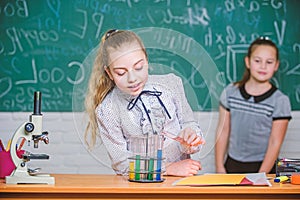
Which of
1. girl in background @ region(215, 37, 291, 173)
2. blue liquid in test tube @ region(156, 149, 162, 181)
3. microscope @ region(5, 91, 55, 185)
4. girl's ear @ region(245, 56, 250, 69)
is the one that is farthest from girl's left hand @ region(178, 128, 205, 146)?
girl's ear @ region(245, 56, 250, 69)

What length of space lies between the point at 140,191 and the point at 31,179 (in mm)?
405

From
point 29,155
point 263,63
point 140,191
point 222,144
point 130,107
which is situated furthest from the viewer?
point 222,144

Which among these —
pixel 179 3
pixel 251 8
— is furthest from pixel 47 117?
pixel 251 8

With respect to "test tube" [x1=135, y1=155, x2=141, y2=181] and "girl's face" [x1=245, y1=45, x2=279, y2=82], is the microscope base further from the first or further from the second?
"girl's face" [x1=245, y1=45, x2=279, y2=82]

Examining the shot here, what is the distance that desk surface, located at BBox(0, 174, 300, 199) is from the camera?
239 cm

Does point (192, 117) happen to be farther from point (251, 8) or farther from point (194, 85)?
point (251, 8)

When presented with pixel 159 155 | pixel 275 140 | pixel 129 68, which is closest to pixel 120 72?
pixel 129 68

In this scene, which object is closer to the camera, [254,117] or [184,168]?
[184,168]

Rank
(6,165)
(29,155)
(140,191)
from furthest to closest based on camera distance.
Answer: (6,165), (29,155), (140,191)

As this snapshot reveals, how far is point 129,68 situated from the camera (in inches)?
106

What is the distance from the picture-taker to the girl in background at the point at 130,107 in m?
2.71

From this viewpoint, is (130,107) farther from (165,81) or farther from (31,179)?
(31,179)

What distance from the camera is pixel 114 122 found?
8.94 ft

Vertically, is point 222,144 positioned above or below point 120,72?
below
